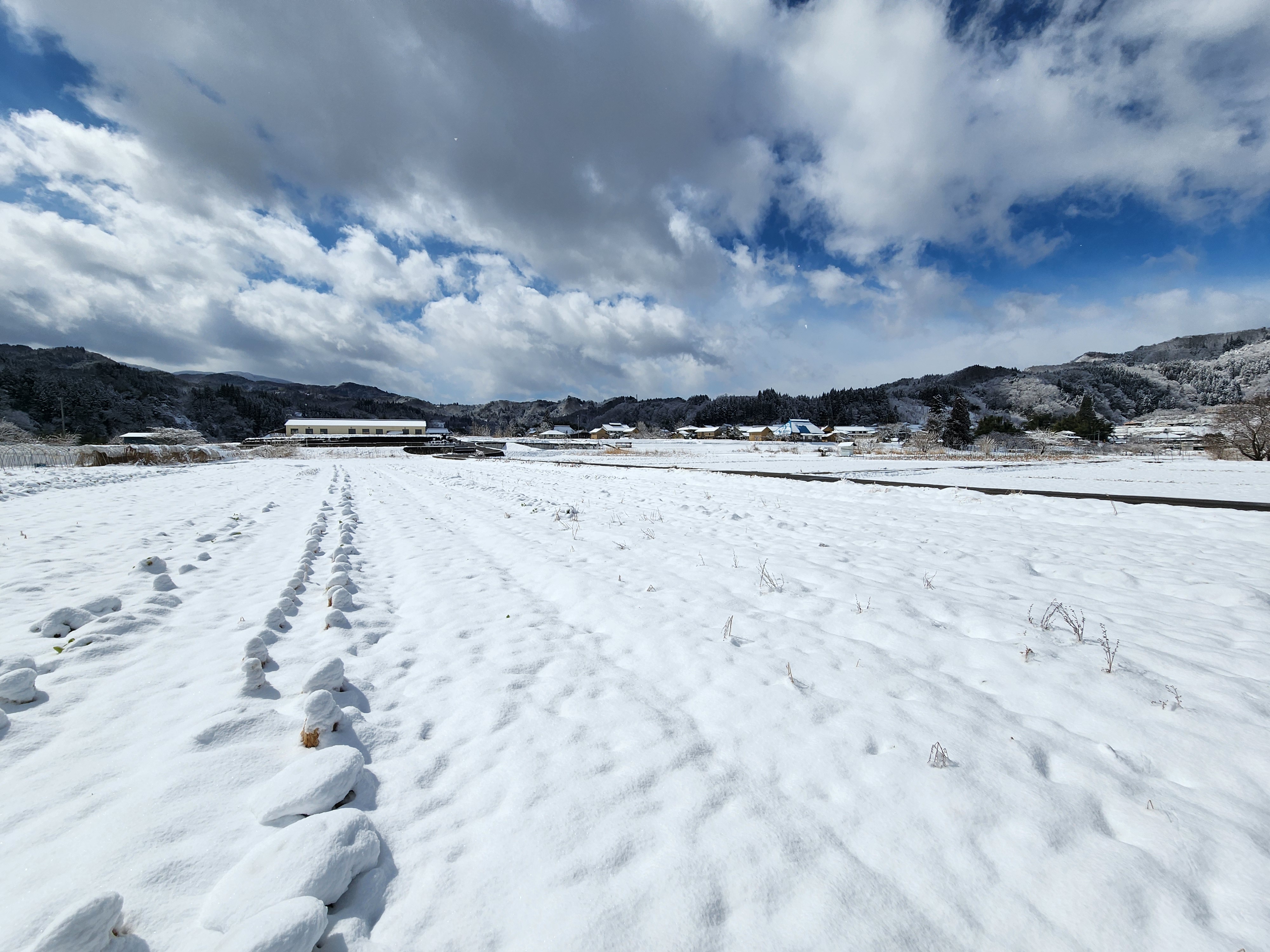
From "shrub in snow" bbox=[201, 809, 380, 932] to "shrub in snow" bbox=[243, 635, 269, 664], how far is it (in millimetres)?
1939

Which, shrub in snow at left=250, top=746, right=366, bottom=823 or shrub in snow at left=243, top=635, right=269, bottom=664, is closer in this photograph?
shrub in snow at left=250, top=746, right=366, bottom=823

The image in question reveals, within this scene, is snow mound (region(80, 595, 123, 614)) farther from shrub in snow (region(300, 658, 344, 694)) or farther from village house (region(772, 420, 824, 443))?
village house (region(772, 420, 824, 443))

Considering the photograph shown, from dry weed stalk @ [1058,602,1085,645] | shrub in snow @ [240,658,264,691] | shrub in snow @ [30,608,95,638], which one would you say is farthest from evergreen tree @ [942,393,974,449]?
shrub in snow @ [30,608,95,638]

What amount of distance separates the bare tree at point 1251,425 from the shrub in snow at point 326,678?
53.0 meters

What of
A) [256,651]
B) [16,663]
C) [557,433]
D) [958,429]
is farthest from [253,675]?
[557,433]

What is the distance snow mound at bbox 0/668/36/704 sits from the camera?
106 inches

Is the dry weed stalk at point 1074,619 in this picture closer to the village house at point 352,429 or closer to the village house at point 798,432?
the village house at point 352,429

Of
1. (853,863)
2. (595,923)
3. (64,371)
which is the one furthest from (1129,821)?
(64,371)

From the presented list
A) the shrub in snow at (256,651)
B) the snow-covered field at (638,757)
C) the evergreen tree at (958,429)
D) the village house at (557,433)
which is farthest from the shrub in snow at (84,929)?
the village house at (557,433)

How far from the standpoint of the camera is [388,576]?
5840mm

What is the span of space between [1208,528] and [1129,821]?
9680 millimetres

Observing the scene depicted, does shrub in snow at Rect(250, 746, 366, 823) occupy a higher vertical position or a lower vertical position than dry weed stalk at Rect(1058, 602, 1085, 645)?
higher

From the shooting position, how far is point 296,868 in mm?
1690

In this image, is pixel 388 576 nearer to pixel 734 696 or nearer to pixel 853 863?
pixel 734 696
